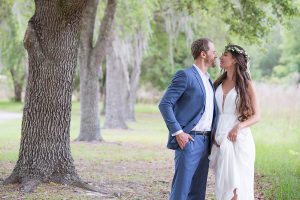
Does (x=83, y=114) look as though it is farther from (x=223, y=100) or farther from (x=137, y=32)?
(x=223, y=100)

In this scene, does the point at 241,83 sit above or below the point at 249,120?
above

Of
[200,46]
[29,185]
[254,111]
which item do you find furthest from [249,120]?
[29,185]

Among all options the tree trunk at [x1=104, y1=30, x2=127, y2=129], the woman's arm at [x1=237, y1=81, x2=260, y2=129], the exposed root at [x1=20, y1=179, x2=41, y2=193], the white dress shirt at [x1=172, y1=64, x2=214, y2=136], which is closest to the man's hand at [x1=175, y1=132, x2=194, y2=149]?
the white dress shirt at [x1=172, y1=64, x2=214, y2=136]

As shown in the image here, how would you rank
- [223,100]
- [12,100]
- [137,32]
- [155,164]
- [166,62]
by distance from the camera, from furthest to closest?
1. [12,100]
2. [166,62]
3. [137,32]
4. [155,164]
5. [223,100]

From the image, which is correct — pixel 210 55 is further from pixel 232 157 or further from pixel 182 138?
pixel 232 157

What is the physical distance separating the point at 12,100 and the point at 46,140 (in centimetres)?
4665

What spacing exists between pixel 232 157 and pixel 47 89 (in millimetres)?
2985

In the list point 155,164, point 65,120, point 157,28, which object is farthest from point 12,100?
point 65,120

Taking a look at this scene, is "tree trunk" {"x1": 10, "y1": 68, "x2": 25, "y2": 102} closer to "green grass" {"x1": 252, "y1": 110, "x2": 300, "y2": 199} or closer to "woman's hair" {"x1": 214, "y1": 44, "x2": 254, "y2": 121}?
"green grass" {"x1": 252, "y1": 110, "x2": 300, "y2": 199}

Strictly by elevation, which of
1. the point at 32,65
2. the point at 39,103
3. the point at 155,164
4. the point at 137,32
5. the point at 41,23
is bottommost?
the point at 155,164

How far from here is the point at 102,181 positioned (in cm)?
859

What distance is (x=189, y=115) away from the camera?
17.6ft

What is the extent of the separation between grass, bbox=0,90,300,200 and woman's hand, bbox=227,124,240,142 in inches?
77.6

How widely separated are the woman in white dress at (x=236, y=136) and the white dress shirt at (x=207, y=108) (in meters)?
0.13
